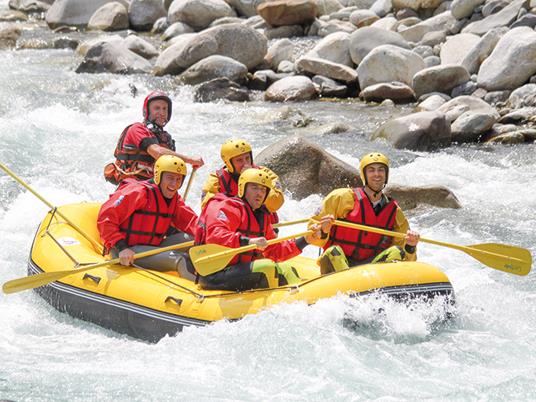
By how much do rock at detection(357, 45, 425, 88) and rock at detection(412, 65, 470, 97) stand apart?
43 cm

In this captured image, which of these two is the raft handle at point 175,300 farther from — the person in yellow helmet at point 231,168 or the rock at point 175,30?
the rock at point 175,30

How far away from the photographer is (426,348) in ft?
19.7

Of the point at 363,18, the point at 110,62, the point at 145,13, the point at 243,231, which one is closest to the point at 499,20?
the point at 363,18

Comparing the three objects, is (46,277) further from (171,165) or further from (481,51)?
(481,51)

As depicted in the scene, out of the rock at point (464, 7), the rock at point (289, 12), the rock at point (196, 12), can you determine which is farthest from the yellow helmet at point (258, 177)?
the rock at point (196, 12)

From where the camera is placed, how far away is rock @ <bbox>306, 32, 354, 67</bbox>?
15.7 meters

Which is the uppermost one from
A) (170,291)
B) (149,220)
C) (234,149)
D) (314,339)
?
(234,149)

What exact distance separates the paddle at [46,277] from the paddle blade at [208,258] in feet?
1.81

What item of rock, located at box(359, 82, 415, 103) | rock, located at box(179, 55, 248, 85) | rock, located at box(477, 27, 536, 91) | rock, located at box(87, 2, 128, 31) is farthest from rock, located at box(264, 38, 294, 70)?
rock, located at box(87, 2, 128, 31)

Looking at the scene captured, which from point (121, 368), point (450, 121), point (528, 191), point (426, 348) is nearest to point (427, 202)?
point (528, 191)

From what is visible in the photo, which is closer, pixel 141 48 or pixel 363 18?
pixel 141 48

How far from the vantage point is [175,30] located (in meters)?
18.8

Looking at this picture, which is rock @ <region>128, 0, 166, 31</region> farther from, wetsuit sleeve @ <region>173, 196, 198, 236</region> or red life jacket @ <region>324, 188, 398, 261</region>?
red life jacket @ <region>324, 188, 398, 261</region>

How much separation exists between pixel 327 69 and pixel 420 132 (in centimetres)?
373
